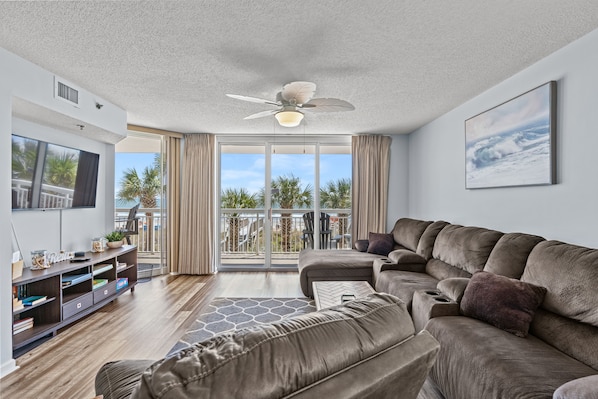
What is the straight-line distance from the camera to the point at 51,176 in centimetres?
344

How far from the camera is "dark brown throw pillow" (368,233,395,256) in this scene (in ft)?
15.9

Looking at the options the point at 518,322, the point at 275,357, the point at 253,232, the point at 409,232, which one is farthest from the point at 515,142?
the point at 253,232

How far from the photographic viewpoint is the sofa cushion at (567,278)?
68.7 inches

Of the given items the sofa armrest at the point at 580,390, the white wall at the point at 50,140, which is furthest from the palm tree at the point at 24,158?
the sofa armrest at the point at 580,390

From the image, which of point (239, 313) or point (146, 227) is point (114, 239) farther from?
point (239, 313)

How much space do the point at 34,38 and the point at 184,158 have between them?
10.9 feet

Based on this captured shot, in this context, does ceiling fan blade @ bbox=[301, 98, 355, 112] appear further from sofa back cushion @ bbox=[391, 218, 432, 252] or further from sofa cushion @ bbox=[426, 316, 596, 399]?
sofa back cushion @ bbox=[391, 218, 432, 252]

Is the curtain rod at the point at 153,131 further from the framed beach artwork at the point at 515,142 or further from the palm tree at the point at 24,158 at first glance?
the framed beach artwork at the point at 515,142

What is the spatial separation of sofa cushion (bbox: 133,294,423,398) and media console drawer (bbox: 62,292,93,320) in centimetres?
318

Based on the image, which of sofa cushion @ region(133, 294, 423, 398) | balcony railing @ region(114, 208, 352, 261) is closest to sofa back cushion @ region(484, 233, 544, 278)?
sofa cushion @ region(133, 294, 423, 398)

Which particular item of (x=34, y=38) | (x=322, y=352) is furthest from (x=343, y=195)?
(x=322, y=352)

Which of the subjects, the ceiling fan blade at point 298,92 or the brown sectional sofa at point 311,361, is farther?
the ceiling fan blade at point 298,92

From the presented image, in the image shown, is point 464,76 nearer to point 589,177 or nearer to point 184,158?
point 589,177

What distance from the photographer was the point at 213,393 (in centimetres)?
65
